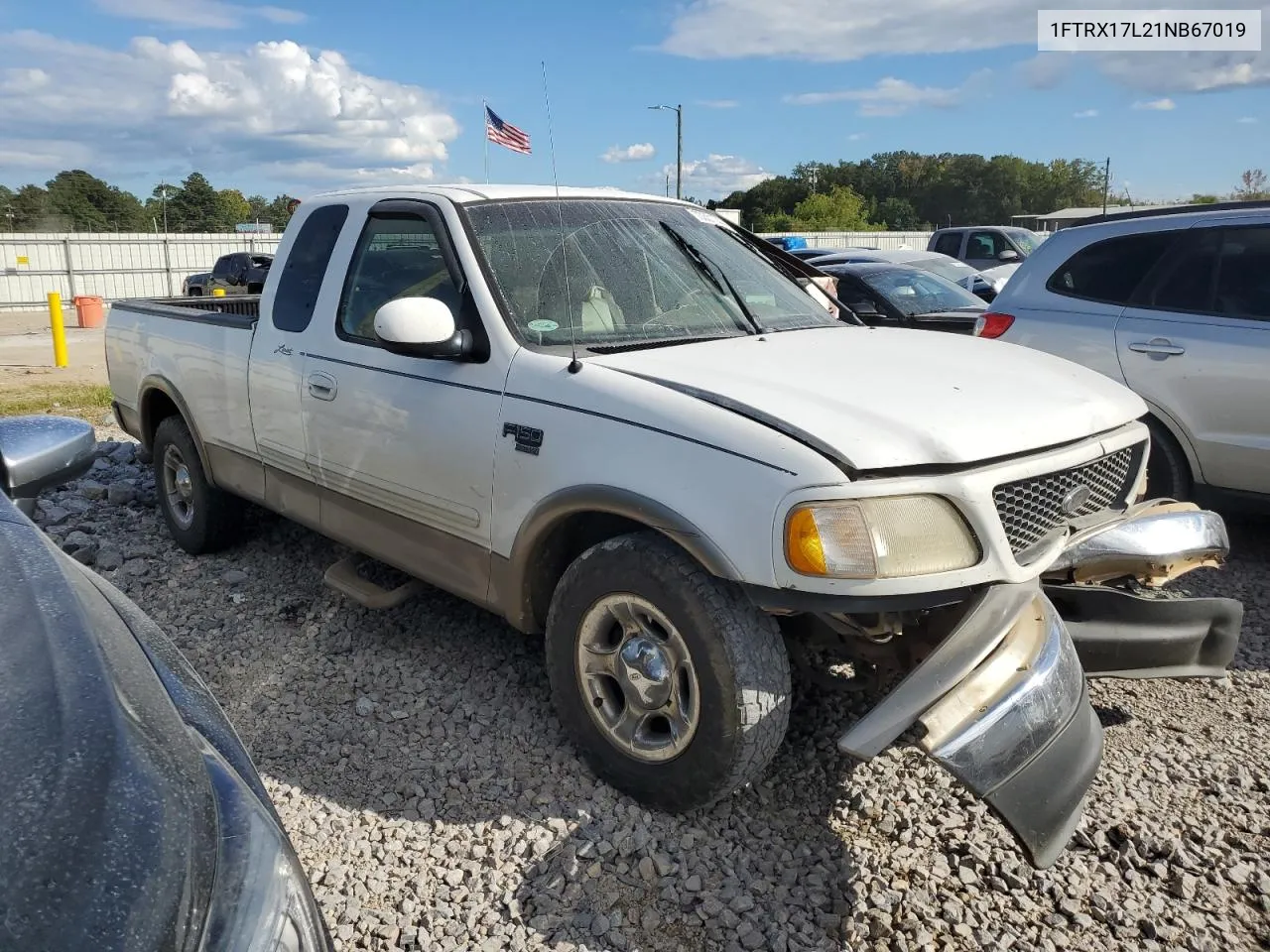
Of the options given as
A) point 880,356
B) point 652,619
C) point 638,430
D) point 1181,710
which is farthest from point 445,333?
point 1181,710

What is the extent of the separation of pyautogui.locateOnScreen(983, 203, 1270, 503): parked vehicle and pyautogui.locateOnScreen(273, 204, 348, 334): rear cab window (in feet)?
13.0

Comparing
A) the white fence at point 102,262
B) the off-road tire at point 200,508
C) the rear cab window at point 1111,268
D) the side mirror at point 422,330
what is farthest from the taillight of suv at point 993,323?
the white fence at point 102,262

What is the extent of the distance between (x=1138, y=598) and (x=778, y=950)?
1590mm

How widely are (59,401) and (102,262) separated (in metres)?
24.2

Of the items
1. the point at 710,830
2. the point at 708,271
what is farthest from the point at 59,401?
the point at 710,830

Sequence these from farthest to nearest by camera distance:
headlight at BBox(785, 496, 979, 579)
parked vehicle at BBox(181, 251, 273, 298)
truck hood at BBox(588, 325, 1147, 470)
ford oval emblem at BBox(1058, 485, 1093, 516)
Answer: parked vehicle at BBox(181, 251, 273, 298) → ford oval emblem at BBox(1058, 485, 1093, 516) → truck hood at BBox(588, 325, 1147, 470) → headlight at BBox(785, 496, 979, 579)

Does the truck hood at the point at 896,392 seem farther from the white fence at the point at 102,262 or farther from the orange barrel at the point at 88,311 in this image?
the white fence at the point at 102,262

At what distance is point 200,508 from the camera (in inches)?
207

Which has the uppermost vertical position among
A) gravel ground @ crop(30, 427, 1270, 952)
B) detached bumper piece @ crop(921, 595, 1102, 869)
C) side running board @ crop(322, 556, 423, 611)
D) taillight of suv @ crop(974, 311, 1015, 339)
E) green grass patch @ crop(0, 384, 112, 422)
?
taillight of suv @ crop(974, 311, 1015, 339)

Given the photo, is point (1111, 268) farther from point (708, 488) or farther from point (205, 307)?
point (205, 307)

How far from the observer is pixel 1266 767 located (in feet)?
10.9

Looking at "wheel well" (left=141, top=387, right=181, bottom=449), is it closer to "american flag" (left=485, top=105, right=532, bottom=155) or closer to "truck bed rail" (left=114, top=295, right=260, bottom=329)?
"truck bed rail" (left=114, top=295, right=260, bottom=329)

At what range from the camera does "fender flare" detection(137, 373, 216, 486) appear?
201 inches

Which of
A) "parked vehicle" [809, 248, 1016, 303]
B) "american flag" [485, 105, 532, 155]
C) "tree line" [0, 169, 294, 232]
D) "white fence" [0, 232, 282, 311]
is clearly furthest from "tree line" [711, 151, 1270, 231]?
"american flag" [485, 105, 532, 155]
